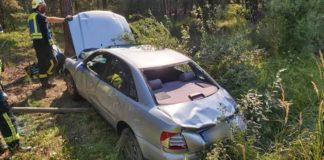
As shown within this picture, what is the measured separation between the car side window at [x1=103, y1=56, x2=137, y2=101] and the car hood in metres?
0.68

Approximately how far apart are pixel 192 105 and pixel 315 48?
612cm

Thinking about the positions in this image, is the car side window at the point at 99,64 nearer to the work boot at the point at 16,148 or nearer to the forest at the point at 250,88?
the forest at the point at 250,88

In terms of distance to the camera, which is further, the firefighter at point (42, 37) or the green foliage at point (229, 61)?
the firefighter at point (42, 37)

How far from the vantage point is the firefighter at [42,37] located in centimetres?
777

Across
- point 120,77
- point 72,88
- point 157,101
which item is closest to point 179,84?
point 157,101

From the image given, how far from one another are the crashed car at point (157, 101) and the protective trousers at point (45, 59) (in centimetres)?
178

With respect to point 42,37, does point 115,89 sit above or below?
below

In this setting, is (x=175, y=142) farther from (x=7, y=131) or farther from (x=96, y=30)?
(x=96, y=30)

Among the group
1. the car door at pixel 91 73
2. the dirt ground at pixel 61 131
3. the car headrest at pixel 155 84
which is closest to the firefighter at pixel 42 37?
the dirt ground at pixel 61 131

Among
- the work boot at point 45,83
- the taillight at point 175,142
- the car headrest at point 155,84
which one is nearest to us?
the taillight at point 175,142

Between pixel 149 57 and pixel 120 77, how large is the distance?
56cm


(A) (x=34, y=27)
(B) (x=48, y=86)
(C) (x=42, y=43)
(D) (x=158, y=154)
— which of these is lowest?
(B) (x=48, y=86)

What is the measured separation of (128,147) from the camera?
4.65 metres

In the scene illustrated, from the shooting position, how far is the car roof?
504cm
